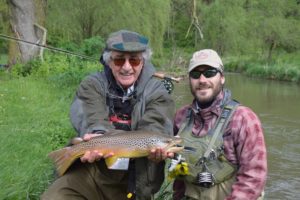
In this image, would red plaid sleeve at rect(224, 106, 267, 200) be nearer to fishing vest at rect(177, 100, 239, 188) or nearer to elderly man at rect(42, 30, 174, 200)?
fishing vest at rect(177, 100, 239, 188)

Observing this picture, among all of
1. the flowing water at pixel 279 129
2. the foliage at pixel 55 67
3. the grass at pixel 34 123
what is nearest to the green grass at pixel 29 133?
the grass at pixel 34 123

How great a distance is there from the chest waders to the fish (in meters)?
0.33

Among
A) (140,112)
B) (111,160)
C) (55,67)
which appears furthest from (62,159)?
(55,67)

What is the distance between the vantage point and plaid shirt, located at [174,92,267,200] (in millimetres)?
3293

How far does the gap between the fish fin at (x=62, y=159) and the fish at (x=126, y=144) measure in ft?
0.11

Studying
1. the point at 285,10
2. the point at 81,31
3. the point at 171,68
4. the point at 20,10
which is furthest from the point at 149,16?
the point at 285,10

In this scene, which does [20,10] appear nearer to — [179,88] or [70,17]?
[70,17]

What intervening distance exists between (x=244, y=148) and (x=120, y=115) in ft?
2.94

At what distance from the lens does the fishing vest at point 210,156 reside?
3.43m

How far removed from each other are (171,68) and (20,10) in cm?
1598

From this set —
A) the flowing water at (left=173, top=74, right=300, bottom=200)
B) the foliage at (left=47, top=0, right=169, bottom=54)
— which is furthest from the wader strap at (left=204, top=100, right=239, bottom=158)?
the foliage at (left=47, top=0, right=169, bottom=54)

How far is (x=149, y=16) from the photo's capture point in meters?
23.3

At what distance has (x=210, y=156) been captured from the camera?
345 cm

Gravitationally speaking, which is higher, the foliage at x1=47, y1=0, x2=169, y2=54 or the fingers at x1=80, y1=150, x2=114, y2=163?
the foliage at x1=47, y1=0, x2=169, y2=54
